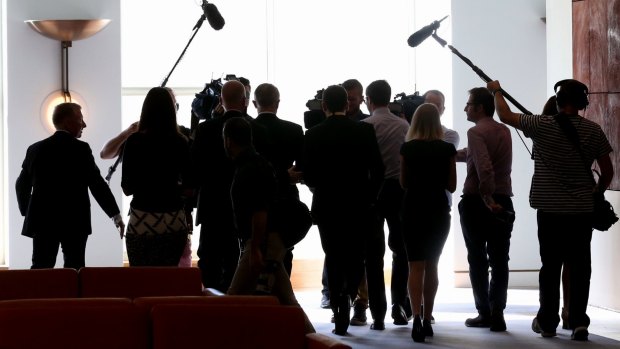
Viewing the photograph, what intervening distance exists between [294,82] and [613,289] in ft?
13.3

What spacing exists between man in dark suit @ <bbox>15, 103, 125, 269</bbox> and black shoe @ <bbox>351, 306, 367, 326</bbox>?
67.6 inches

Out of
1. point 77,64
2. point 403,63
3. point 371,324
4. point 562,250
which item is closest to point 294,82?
point 403,63

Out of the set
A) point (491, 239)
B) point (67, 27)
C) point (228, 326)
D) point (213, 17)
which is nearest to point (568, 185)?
point (491, 239)

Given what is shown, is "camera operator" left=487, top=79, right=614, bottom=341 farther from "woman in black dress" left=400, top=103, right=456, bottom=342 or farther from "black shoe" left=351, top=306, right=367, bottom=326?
"black shoe" left=351, top=306, right=367, bottom=326

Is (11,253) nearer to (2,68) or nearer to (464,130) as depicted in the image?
(2,68)

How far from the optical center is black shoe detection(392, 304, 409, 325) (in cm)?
732

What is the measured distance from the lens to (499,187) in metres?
7.06

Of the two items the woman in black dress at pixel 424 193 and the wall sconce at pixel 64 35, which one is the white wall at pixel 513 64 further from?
the woman in black dress at pixel 424 193

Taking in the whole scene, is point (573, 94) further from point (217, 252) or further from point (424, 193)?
point (217, 252)

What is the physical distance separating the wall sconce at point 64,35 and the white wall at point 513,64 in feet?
10.9

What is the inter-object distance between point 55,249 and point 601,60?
4.04 m

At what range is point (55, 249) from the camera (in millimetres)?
6762

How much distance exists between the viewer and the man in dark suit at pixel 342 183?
6570 millimetres

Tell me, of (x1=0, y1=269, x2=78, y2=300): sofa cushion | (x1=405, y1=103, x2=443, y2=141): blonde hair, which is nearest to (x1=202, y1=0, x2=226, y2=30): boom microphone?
(x1=405, y1=103, x2=443, y2=141): blonde hair
